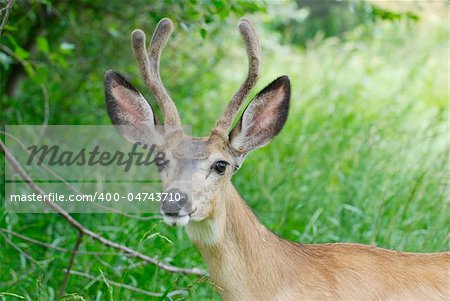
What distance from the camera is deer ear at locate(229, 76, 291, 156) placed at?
4016 millimetres

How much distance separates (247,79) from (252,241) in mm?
709

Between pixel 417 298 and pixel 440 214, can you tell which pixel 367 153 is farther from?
pixel 417 298

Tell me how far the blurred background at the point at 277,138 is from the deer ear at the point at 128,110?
0.50 m

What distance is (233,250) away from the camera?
392 cm

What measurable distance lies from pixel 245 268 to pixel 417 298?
75 centimetres

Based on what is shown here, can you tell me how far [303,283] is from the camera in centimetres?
393

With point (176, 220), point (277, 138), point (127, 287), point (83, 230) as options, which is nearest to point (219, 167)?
point (176, 220)

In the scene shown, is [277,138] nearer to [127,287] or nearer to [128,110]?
[127,287]

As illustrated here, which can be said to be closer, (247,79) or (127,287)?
(247,79)

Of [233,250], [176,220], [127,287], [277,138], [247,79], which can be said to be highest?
[247,79]

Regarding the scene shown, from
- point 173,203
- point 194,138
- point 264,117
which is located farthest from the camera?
point 264,117

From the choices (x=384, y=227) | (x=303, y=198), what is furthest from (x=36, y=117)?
(x=384, y=227)

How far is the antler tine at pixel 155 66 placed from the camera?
3990mm

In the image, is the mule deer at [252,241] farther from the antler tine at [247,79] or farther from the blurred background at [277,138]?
the blurred background at [277,138]
